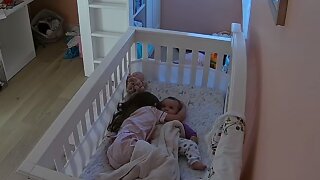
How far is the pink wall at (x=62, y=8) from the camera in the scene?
11.3 feet

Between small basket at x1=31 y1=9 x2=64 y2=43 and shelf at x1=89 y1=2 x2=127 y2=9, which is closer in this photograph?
shelf at x1=89 y1=2 x2=127 y2=9

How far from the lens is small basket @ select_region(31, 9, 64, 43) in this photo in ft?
11.0

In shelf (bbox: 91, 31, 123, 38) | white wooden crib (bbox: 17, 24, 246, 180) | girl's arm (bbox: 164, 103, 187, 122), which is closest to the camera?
white wooden crib (bbox: 17, 24, 246, 180)

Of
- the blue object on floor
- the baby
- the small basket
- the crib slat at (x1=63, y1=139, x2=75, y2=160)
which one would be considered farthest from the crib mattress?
the small basket

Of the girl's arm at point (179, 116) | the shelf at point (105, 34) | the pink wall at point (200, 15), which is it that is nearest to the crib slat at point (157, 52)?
the girl's arm at point (179, 116)

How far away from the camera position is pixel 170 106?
181 cm

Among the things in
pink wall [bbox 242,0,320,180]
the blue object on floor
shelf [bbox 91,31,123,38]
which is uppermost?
pink wall [bbox 242,0,320,180]

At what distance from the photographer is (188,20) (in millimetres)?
3273

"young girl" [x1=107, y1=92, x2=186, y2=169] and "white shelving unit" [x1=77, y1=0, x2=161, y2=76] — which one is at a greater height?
"white shelving unit" [x1=77, y1=0, x2=161, y2=76]

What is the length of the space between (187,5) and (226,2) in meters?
0.34

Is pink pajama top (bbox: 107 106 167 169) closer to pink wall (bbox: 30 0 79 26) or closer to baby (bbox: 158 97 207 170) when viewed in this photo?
baby (bbox: 158 97 207 170)

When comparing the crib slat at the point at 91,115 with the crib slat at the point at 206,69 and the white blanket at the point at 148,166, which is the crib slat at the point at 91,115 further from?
the crib slat at the point at 206,69

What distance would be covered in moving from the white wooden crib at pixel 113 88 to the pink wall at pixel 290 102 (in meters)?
0.17

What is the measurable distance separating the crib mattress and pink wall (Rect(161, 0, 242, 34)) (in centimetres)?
136
